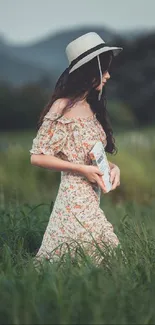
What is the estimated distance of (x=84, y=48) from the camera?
4.29 m

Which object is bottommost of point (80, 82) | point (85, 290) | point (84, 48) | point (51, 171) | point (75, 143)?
point (85, 290)

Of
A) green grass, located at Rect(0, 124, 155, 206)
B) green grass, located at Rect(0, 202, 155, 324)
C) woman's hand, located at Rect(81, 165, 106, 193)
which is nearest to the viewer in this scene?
green grass, located at Rect(0, 202, 155, 324)

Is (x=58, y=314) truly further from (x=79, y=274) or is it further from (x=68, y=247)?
(x=68, y=247)

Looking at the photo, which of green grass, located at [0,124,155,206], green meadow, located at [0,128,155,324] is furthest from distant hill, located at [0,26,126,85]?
green meadow, located at [0,128,155,324]

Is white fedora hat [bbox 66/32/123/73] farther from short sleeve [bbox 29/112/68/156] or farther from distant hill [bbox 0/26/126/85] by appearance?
distant hill [bbox 0/26/126/85]

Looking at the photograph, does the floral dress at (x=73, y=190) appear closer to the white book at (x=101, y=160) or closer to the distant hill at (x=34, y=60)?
the white book at (x=101, y=160)

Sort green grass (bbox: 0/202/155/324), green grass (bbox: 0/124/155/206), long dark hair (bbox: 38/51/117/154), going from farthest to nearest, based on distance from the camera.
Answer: green grass (bbox: 0/124/155/206) < long dark hair (bbox: 38/51/117/154) < green grass (bbox: 0/202/155/324)

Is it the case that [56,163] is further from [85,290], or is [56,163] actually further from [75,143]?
[85,290]

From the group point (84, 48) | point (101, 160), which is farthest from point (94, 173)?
point (84, 48)

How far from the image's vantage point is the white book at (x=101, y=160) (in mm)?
4246

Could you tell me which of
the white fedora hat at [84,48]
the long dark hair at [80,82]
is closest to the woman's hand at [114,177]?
the long dark hair at [80,82]

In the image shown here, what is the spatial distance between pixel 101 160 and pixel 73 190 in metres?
0.19

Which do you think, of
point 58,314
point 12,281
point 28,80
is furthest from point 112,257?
point 28,80

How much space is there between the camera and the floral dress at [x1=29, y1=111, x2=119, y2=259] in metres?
4.32
